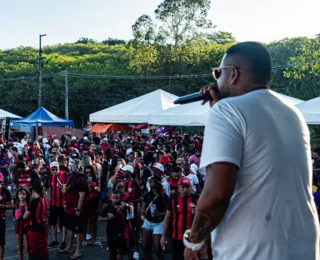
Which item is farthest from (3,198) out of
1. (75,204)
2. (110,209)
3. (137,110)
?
(137,110)

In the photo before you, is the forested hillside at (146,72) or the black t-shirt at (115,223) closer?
the black t-shirt at (115,223)

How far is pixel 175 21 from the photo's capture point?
116 feet

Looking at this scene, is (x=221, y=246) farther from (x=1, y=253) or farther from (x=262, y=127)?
(x=1, y=253)

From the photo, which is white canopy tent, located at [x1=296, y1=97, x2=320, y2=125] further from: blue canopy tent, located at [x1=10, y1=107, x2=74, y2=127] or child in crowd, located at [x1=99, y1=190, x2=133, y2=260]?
blue canopy tent, located at [x1=10, y1=107, x2=74, y2=127]

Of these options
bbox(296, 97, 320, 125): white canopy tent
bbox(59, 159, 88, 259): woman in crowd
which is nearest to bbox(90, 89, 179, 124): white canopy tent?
bbox(296, 97, 320, 125): white canopy tent

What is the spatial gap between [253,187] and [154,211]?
5.78m

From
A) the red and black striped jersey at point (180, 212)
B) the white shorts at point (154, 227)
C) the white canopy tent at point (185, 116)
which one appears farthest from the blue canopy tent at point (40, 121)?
the red and black striped jersey at point (180, 212)

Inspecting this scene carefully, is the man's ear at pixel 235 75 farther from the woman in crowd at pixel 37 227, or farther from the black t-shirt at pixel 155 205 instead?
the black t-shirt at pixel 155 205

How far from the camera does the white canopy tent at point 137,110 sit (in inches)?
598

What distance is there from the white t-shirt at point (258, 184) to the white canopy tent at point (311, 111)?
26.8 ft

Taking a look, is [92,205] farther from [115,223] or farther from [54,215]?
[115,223]

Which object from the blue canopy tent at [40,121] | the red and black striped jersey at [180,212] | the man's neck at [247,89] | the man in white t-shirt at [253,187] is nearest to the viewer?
the man in white t-shirt at [253,187]

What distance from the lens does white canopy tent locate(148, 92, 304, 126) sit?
1195 cm

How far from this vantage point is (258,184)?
5.20 ft
